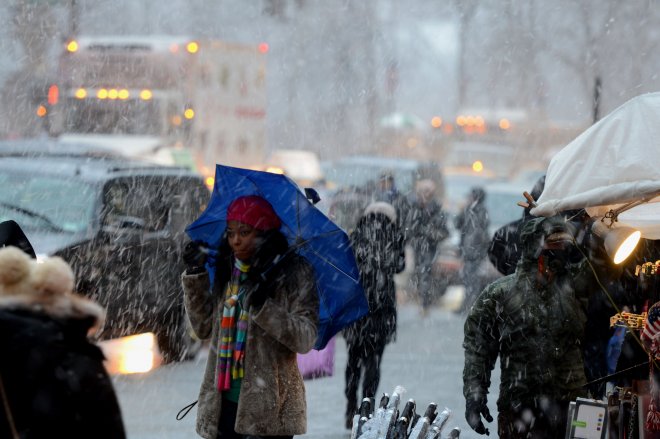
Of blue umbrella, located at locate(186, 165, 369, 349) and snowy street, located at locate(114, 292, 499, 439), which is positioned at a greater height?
blue umbrella, located at locate(186, 165, 369, 349)

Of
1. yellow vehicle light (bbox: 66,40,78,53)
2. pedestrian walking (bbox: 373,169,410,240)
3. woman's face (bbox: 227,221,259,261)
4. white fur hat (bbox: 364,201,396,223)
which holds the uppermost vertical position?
yellow vehicle light (bbox: 66,40,78,53)

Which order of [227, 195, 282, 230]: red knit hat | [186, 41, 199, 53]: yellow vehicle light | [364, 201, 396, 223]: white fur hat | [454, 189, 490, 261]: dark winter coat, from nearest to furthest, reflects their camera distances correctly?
1. [227, 195, 282, 230]: red knit hat
2. [364, 201, 396, 223]: white fur hat
3. [454, 189, 490, 261]: dark winter coat
4. [186, 41, 199, 53]: yellow vehicle light

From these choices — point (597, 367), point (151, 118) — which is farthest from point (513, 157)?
point (597, 367)

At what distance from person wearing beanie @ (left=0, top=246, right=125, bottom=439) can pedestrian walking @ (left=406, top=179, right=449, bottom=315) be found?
12.4 m

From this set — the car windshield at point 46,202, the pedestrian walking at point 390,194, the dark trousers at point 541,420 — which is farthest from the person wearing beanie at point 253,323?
the pedestrian walking at point 390,194

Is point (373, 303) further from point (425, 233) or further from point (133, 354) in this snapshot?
point (425, 233)

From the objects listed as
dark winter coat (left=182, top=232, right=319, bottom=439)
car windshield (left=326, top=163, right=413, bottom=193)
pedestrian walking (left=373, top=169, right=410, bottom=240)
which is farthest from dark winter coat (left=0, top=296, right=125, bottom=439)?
car windshield (left=326, top=163, right=413, bottom=193)

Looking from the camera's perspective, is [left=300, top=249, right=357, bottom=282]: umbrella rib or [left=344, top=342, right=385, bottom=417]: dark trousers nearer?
[left=300, top=249, right=357, bottom=282]: umbrella rib

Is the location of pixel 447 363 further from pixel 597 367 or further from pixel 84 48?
pixel 84 48

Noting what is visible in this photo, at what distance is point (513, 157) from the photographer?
5059 cm

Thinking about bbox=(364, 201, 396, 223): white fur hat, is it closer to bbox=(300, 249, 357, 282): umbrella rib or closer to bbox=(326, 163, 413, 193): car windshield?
bbox=(300, 249, 357, 282): umbrella rib

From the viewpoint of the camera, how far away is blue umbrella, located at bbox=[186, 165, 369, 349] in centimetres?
598

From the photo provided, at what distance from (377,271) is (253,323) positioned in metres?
4.13

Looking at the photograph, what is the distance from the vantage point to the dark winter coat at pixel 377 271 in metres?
9.76
